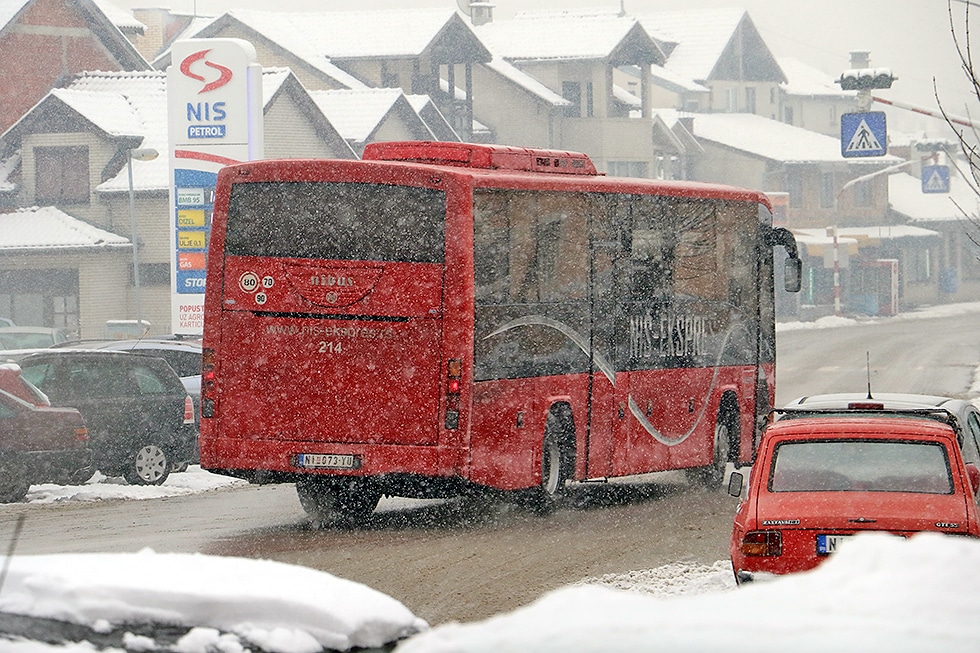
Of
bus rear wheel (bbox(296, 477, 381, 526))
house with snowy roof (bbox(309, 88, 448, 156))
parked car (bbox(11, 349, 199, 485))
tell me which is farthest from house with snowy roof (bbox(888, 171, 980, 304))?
bus rear wheel (bbox(296, 477, 381, 526))

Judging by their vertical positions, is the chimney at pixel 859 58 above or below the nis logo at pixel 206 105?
above

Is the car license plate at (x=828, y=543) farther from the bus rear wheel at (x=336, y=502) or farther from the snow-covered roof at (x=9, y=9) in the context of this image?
the snow-covered roof at (x=9, y=9)

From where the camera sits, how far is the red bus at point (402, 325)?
15008mm

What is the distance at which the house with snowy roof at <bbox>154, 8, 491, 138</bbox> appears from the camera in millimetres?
70250

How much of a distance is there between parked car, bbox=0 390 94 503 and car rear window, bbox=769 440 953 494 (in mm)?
9899

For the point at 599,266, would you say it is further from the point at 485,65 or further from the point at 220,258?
the point at 485,65

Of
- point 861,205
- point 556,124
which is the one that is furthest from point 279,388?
point 861,205

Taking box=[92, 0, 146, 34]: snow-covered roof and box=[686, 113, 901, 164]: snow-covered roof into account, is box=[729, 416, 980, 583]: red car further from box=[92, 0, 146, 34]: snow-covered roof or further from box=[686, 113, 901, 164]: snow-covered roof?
box=[686, 113, 901, 164]: snow-covered roof

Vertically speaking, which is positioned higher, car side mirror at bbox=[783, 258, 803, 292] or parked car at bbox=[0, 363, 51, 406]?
car side mirror at bbox=[783, 258, 803, 292]

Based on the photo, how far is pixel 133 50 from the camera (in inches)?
2525

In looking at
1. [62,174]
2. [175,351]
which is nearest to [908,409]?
[175,351]

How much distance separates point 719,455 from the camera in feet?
66.6

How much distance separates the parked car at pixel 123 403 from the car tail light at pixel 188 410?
0.01 m

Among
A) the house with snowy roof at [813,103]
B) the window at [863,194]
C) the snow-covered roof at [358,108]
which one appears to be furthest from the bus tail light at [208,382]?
the house with snowy roof at [813,103]
